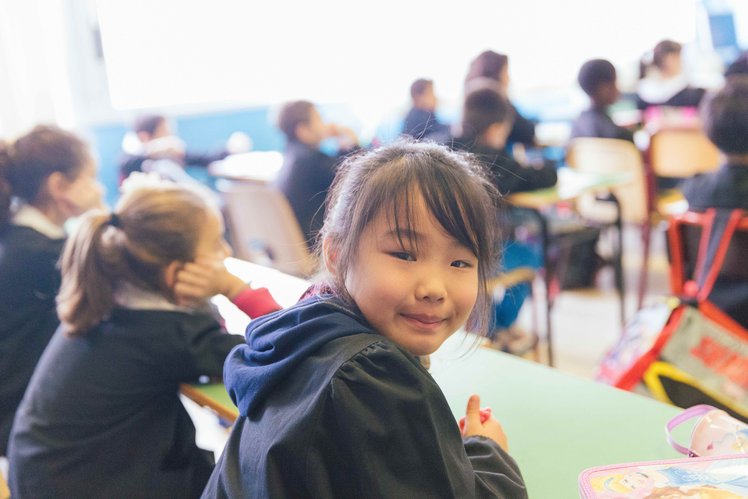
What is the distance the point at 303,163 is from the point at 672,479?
2.30 metres

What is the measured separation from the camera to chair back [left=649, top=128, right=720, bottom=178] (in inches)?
123

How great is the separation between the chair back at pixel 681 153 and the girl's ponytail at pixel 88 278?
256cm

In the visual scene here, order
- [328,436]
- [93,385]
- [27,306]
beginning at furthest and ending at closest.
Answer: [27,306] < [93,385] < [328,436]

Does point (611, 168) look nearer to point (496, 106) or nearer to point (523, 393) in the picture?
point (496, 106)

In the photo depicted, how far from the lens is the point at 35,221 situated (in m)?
1.84

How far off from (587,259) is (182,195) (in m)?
2.76

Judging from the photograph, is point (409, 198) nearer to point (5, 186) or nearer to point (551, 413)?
Answer: point (551, 413)

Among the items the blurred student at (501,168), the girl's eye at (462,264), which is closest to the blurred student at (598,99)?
the blurred student at (501,168)

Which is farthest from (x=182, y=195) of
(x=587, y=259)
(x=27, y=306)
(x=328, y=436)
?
(x=587, y=259)

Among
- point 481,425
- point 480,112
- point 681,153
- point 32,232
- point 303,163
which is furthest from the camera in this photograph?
point 681,153

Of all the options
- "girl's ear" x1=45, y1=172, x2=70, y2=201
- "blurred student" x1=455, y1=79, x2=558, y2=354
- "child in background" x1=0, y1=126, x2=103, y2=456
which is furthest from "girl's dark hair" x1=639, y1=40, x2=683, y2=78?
"girl's ear" x1=45, y1=172, x2=70, y2=201

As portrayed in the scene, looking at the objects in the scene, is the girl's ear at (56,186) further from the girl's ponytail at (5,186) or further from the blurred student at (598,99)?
the blurred student at (598,99)

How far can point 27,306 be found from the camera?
1.76 m

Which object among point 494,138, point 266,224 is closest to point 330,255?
point 266,224
